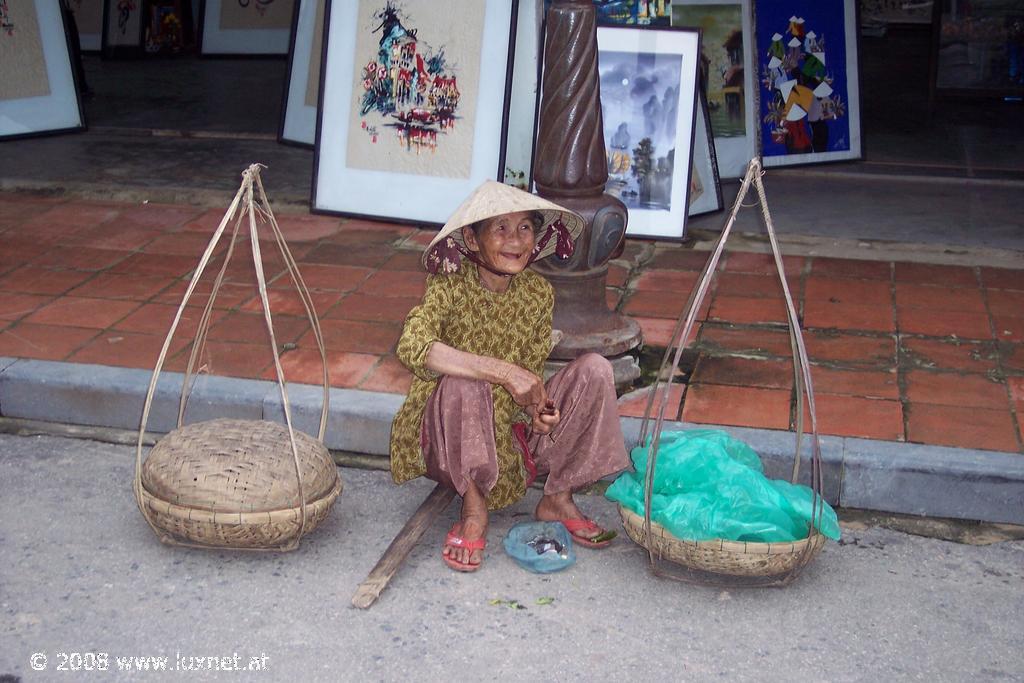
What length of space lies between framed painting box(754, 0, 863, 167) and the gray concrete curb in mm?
4190

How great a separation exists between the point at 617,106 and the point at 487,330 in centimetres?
291

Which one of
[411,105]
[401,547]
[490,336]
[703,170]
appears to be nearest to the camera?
[401,547]

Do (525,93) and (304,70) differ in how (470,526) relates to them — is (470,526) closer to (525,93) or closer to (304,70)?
(525,93)

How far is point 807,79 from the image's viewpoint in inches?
314

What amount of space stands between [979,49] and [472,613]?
28.1 feet

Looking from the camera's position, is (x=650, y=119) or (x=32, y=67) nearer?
(x=650, y=119)

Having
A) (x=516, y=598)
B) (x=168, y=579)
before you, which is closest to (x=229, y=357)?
(x=168, y=579)

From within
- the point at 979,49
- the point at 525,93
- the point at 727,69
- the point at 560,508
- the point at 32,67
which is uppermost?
the point at 979,49

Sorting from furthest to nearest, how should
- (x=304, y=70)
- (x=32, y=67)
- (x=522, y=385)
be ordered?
(x=32, y=67)
(x=304, y=70)
(x=522, y=385)

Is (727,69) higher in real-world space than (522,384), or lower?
higher

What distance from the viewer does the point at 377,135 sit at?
671 cm

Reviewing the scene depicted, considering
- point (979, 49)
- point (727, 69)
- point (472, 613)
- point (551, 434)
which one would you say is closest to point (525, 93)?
point (727, 69)

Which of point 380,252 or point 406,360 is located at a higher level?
point 380,252

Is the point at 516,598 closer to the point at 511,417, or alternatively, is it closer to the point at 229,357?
the point at 511,417
